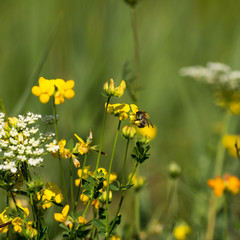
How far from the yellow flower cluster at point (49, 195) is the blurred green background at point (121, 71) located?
503 millimetres

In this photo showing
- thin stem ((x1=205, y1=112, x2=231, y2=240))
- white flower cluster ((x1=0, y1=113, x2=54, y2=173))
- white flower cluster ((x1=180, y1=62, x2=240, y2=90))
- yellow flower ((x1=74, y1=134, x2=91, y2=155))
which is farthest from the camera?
white flower cluster ((x1=180, y1=62, x2=240, y2=90))

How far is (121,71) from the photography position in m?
2.11

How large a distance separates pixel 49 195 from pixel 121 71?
132 cm

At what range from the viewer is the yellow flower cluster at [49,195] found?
2.83 ft

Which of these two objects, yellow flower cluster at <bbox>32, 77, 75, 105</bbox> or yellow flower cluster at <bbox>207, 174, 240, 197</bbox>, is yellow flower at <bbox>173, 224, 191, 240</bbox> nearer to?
yellow flower cluster at <bbox>207, 174, 240, 197</bbox>

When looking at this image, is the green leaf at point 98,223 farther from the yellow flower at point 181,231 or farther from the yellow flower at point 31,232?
the yellow flower at point 181,231

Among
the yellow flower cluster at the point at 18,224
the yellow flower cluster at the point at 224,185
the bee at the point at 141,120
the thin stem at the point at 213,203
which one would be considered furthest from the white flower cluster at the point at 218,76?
the yellow flower cluster at the point at 18,224

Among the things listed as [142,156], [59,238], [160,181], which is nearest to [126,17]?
[160,181]

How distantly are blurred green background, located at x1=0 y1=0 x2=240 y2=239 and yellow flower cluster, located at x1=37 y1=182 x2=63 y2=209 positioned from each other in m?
0.50

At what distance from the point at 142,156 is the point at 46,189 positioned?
0.70ft

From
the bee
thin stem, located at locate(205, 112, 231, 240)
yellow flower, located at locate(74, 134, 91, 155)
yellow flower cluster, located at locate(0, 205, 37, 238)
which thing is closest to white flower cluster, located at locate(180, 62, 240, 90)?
thin stem, located at locate(205, 112, 231, 240)

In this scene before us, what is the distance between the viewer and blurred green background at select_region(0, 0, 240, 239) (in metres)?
1.90

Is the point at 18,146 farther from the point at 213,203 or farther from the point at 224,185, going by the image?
the point at 213,203

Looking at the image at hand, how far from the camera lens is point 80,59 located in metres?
2.06
